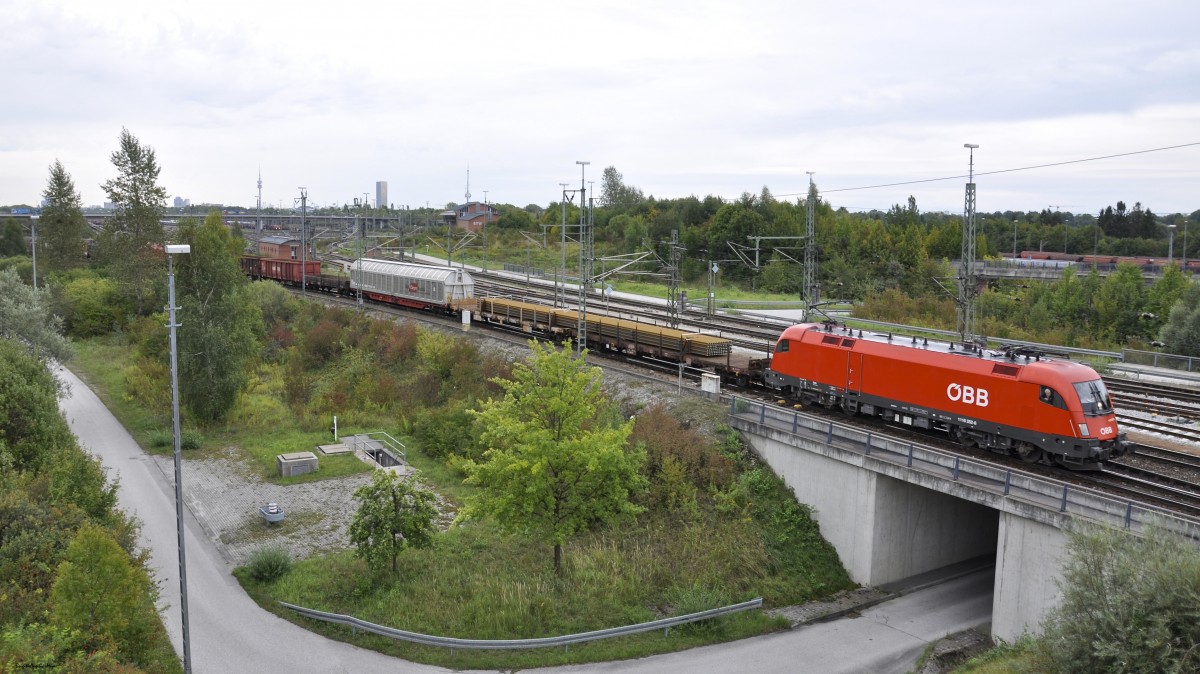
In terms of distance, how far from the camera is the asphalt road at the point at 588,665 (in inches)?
720

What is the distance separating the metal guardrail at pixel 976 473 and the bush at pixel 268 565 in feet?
47.9

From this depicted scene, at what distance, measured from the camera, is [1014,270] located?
70.7m

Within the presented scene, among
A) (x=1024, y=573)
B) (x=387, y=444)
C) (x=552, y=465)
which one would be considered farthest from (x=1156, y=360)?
(x=387, y=444)

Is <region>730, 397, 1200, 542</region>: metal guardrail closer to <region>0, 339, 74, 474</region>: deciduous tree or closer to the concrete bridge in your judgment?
the concrete bridge

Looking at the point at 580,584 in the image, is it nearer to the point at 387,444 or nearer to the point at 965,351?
the point at 965,351

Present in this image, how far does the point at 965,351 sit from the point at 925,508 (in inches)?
188

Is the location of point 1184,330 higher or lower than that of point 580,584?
higher

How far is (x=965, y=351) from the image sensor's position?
963 inches

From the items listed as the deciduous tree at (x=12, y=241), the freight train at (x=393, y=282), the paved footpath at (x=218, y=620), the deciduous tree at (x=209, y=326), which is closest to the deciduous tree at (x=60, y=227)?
the freight train at (x=393, y=282)

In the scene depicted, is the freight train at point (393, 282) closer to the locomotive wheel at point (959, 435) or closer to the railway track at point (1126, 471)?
the railway track at point (1126, 471)

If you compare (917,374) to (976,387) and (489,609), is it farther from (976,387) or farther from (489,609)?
(489,609)

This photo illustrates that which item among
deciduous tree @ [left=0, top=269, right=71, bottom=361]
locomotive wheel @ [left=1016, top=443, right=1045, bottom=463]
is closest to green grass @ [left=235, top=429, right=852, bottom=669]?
locomotive wheel @ [left=1016, top=443, right=1045, bottom=463]

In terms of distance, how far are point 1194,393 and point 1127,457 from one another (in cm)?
918

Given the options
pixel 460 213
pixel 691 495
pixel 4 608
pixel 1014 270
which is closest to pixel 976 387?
pixel 691 495
